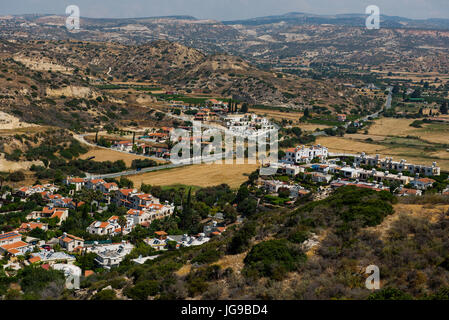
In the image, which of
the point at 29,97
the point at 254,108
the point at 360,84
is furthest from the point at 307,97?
the point at 29,97

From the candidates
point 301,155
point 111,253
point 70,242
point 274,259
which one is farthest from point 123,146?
point 274,259

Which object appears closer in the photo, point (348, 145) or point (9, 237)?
point (9, 237)

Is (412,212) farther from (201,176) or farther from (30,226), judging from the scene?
(201,176)

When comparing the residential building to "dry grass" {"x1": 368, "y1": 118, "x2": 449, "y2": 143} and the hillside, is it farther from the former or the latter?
"dry grass" {"x1": 368, "y1": 118, "x2": 449, "y2": 143}

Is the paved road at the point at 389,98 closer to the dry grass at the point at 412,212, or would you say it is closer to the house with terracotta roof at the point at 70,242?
the house with terracotta roof at the point at 70,242

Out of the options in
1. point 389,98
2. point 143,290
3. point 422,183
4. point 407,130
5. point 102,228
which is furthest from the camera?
point 389,98

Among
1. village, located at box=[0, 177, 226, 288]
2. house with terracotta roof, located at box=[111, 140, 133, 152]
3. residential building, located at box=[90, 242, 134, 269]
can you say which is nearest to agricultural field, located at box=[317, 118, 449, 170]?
house with terracotta roof, located at box=[111, 140, 133, 152]

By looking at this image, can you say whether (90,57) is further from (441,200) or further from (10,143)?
(441,200)
